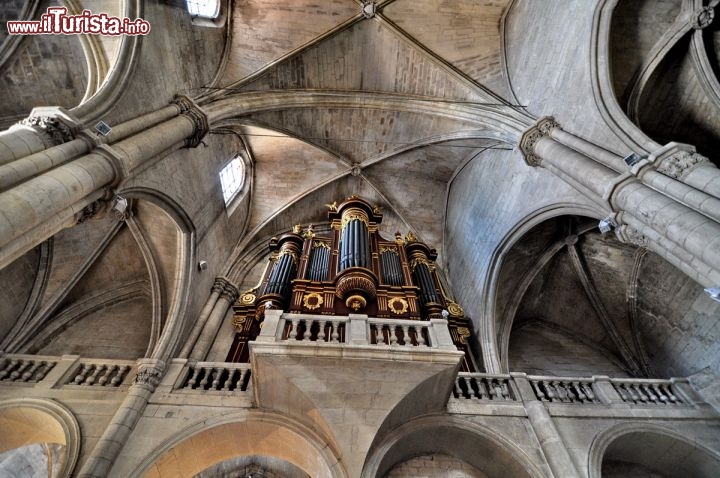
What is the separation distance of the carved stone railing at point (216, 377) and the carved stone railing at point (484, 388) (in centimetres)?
395

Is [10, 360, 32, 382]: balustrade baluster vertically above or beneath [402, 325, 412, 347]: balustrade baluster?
above

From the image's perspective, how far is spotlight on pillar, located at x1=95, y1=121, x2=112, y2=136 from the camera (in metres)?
5.55

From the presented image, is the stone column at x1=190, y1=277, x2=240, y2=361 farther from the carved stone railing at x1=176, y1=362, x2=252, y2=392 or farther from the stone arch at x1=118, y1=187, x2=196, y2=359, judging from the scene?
the carved stone railing at x1=176, y1=362, x2=252, y2=392

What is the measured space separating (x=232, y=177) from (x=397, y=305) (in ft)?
25.4

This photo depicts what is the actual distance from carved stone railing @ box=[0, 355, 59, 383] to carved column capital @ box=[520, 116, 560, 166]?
10282mm

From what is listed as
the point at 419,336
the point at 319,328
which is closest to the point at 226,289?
the point at 319,328

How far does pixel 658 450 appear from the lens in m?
6.68

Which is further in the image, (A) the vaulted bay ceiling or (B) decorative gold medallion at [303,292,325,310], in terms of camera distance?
(A) the vaulted bay ceiling

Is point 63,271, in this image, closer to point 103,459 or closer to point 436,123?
point 103,459

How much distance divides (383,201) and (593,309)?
766cm

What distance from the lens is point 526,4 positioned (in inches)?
363

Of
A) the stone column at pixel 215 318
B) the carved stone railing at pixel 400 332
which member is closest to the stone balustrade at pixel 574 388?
the carved stone railing at pixel 400 332

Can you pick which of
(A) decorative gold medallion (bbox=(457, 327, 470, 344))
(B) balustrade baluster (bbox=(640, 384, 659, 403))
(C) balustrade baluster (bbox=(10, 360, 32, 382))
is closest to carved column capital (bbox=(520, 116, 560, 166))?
(A) decorative gold medallion (bbox=(457, 327, 470, 344))

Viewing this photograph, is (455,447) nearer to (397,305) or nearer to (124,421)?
(397,305)
